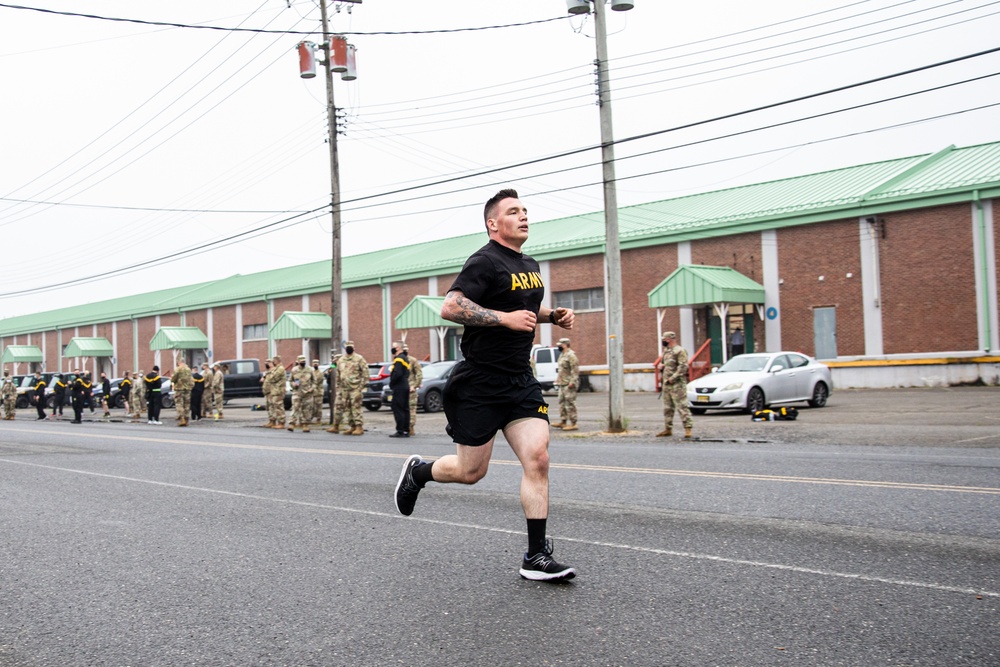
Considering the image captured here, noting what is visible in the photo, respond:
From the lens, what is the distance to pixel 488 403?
5.10m

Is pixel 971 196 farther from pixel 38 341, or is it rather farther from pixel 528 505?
pixel 38 341

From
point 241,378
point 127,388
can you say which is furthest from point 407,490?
point 241,378

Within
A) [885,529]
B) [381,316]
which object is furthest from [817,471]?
[381,316]

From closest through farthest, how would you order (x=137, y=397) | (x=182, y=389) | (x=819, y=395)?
(x=819, y=395), (x=182, y=389), (x=137, y=397)

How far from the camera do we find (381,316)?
4909 centimetres

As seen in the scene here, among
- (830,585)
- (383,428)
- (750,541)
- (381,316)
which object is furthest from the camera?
(381,316)

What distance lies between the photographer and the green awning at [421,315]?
42.2m

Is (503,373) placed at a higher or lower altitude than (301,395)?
higher

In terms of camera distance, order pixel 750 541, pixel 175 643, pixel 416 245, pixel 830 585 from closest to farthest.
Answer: pixel 175 643, pixel 830 585, pixel 750 541, pixel 416 245

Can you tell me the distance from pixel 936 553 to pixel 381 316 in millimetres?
44599

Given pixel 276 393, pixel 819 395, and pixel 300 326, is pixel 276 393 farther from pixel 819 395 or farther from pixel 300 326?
pixel 300 326

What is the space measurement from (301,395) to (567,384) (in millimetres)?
8147

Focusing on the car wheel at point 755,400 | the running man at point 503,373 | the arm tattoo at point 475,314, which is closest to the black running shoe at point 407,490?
the running man at point 503,373

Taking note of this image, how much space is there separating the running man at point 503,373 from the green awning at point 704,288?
91.5 ft
